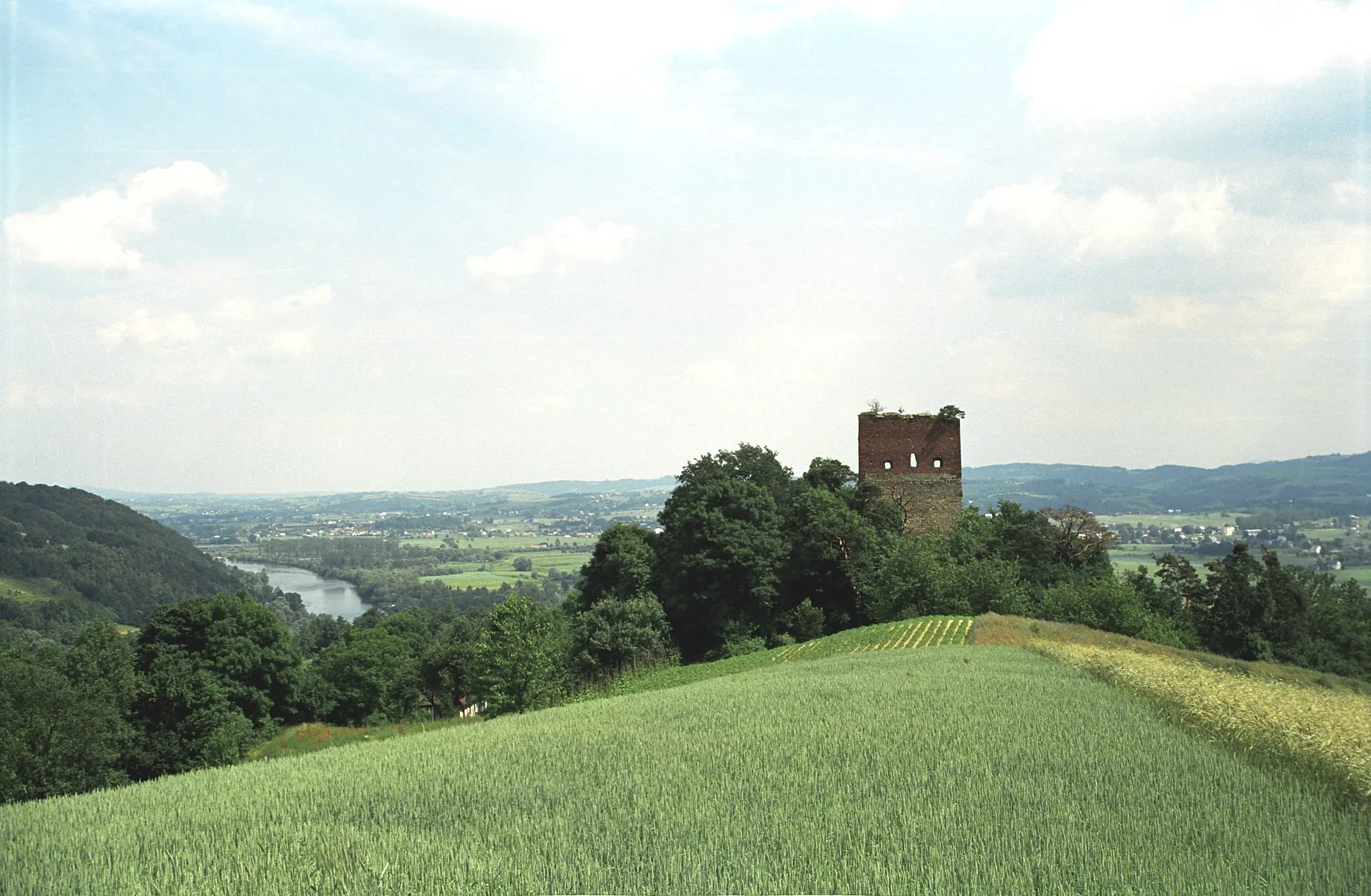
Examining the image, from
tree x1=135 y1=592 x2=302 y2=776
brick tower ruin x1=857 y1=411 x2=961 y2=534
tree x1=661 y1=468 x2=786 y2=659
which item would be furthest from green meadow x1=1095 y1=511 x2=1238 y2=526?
tree x1=135 y1=592 x2=302 y2=776

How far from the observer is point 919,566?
44781mm

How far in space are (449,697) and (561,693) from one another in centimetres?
4319

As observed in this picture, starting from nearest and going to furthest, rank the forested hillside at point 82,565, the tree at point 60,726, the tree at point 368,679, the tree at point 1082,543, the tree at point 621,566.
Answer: the tree at point 60,726
the tree at point 621,566
the tree at point 1082,543
the tree at point 368,679
the forested hillside at point 82,565

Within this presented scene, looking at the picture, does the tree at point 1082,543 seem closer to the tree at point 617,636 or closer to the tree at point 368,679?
the tree at point 617,636

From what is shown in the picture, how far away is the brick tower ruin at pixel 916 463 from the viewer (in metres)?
53.1

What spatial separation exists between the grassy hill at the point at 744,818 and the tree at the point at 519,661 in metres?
25.8

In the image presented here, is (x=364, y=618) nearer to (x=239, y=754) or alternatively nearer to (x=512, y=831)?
(x=239, y=754)

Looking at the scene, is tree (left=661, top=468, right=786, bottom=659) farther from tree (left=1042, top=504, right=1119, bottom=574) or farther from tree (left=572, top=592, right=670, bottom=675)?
tree (left=1042, top=504, right=1119, bottom=574)

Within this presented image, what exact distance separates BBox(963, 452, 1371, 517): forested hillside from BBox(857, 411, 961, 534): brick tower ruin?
13134 mm

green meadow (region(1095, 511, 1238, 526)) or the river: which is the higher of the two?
green meadow (region(1095, 511, 1238, 526))

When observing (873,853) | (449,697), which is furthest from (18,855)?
(449,697)

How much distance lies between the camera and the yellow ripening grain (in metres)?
9.38

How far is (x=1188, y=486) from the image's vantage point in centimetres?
10162

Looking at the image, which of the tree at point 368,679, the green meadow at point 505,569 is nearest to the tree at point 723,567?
the tree at point 368,679
